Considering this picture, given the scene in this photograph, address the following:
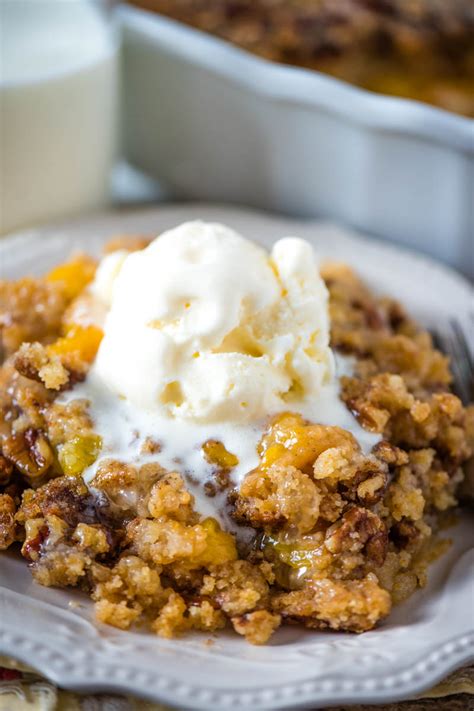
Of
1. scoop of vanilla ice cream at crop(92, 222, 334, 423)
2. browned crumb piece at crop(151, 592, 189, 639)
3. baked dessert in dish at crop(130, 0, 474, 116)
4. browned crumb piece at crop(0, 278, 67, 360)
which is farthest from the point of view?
baked dessert in dish at crop(130, 0, 474, 116)

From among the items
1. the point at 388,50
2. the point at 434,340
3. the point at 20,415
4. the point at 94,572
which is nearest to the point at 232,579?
the point at 94,572

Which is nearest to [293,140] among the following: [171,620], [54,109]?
[54,109]

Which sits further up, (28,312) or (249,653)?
(28,312)

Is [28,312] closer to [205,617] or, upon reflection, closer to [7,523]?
[7,523]

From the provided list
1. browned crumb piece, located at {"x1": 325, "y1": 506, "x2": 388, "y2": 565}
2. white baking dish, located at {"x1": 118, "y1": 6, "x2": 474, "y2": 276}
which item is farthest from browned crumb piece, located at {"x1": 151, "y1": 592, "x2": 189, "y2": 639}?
white baking dish, located at {"x1": 118, "y1": 6, "x2": 474, "y2": 276}

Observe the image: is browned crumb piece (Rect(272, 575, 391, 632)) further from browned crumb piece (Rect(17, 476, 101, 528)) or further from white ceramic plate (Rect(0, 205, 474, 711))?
browned crumb piece (Rect(17, 476, 101, 528))

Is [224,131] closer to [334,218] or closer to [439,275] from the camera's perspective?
[334,218]
